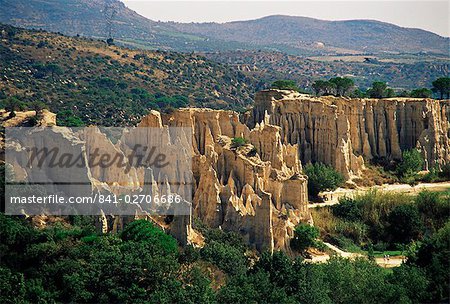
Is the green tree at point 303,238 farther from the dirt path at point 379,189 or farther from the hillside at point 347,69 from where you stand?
the hillside at point 347,69

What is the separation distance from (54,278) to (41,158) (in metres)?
9.43

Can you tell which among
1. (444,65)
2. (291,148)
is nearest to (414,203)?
(291,148)

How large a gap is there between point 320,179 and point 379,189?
447 cm

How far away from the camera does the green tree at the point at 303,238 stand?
38688 mm

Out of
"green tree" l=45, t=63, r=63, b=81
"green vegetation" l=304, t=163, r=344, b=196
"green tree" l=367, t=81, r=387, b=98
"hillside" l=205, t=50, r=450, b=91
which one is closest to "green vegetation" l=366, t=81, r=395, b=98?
"green tree" l=367, t=81, r=387, b=98

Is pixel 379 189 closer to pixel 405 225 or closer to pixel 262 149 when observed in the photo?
pixel 405 225

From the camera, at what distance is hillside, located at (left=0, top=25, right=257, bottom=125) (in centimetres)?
7981

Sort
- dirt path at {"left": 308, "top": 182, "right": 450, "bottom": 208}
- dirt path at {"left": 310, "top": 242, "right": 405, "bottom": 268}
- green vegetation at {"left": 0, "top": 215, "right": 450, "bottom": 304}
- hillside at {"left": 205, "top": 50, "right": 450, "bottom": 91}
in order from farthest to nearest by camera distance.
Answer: hillside at {"left": 205, "top": 50, "right": 450, "bottom": 91} → dirt path at {"left": 308, "top": 182, "right": 450, "bottom": 208} → dirt path at {"left": 310, "top": 242, "right": 405, "bottom": 268} → green vegetation at {"left": 0, "top": 215, "right": 450, "bottom": 304}

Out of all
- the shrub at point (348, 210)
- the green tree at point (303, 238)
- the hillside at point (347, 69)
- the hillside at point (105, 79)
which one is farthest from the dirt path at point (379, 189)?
the hillside at point (347, 69)

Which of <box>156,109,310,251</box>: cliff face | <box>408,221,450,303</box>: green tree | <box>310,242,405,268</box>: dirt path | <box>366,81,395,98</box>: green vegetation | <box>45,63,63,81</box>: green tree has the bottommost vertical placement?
<box>310,242,405,268</box>: dirt path

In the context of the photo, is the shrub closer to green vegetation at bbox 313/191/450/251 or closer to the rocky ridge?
green vegetation at bbox 313/191/450/251

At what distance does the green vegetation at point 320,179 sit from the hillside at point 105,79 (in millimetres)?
25254

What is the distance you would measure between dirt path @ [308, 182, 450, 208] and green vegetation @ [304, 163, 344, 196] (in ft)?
1.73

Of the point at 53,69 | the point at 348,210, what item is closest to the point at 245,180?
the point at 348,210
